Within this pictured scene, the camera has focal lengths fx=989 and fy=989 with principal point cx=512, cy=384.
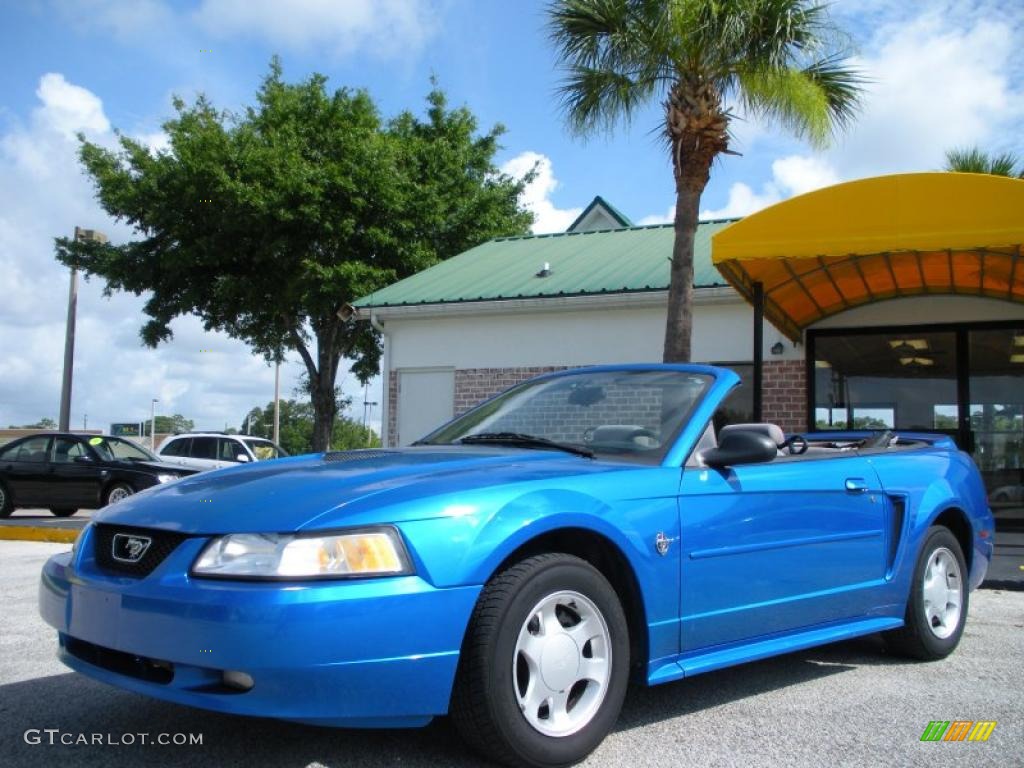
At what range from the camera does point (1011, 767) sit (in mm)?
3293

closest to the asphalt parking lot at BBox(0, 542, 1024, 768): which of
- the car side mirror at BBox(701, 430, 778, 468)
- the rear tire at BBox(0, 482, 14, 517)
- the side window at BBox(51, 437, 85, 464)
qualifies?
the car side mirror at BBox(701, 430, 778, 468)

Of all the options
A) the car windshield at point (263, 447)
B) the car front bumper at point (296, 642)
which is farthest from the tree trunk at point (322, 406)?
the car front bumper at point (296, 642)

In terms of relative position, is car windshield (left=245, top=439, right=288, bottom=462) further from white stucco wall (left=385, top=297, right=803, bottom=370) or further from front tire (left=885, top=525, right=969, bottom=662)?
front tire (left=885, top=525, right=969, bottom=662)

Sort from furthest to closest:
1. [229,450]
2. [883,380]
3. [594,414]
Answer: [229,450] < [883,380] < [594,414]

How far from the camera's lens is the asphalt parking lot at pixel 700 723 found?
3254mm

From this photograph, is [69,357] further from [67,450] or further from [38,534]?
[38,534]

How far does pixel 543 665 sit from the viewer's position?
310 cm

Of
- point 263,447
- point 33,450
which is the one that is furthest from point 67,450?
point 263,447

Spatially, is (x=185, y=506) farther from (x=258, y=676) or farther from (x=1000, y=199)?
(x=1000, y=199)

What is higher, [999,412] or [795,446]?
[999,412]

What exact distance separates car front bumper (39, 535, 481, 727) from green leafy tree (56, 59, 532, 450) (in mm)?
18856

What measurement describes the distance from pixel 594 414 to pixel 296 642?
1.91 meters

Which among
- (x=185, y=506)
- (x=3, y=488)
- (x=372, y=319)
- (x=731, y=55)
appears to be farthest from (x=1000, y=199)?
(x=3, y=488)

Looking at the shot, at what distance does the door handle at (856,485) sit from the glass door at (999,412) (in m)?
8.27
